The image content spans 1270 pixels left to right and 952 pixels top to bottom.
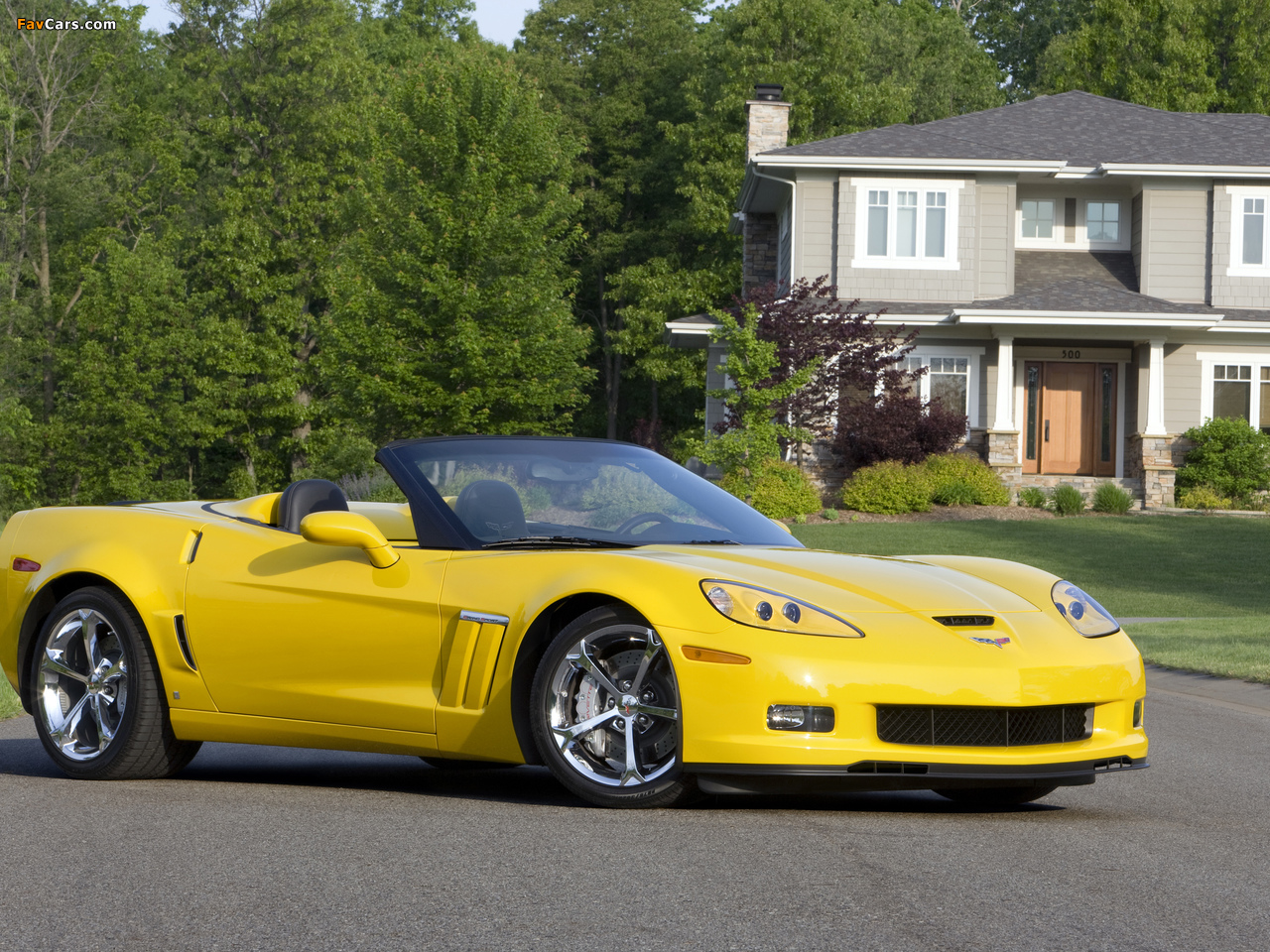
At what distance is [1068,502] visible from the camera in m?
28.7

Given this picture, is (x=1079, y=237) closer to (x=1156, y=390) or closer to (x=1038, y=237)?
(x=1038, y=237)

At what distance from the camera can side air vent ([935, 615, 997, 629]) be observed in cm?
550

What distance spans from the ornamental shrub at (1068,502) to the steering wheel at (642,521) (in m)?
23.4

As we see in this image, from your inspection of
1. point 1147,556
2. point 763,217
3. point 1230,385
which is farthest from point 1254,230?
point 1147,556

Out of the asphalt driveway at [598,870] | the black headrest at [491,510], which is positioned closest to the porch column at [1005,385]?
the asphalt driveway at [598,870]

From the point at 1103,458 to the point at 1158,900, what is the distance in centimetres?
3019

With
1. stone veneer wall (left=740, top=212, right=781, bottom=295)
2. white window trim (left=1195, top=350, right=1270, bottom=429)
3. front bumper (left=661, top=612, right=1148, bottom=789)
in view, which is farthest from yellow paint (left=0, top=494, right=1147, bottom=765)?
stone veneer wall (left=740, top=212, right=781, bottom=295)

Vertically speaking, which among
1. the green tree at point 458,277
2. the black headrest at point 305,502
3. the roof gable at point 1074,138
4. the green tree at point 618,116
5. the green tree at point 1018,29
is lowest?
the black headrest at point 305,502

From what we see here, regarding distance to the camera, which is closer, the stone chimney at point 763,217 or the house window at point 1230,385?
the house window at point 1230,385

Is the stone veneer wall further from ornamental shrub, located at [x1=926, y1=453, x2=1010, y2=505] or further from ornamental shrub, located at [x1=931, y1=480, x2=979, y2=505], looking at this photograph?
ornamental shrub, located at [x1=931, y1=480, x2=979, y2=505]

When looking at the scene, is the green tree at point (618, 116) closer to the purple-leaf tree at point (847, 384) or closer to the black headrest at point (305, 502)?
the purple-leaf tree at point (847, 384)

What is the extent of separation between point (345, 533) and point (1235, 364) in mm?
29807

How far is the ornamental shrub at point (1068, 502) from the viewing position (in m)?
28.7

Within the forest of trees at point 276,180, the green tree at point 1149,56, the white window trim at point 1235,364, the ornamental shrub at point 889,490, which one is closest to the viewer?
the ornamental shrub at point 889,490
